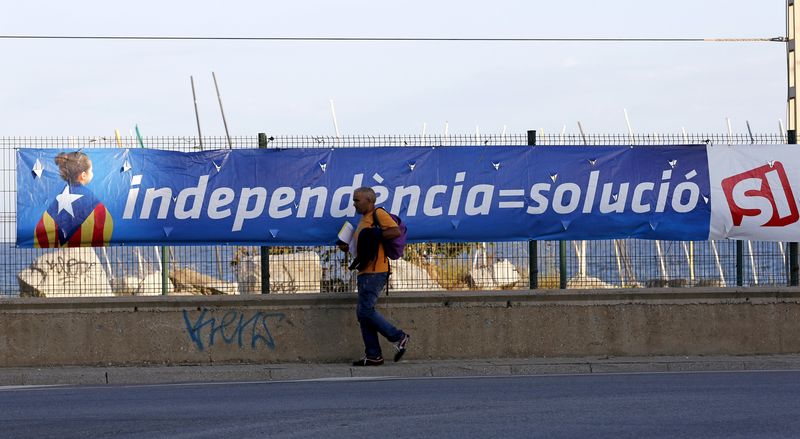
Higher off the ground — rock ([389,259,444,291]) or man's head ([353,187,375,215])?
man's head ([353,187,375,215])

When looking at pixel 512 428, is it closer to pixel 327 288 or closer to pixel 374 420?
pixel 374 420

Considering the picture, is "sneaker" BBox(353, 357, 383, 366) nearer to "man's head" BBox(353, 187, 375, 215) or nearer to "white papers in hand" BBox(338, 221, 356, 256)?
"white papers in hand" BBox(338, 221, 356, 256)

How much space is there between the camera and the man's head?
1364cm

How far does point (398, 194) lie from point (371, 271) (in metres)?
1.71

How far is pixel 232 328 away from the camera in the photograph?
1413 cm

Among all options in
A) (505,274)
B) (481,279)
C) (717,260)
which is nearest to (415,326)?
(481,279)

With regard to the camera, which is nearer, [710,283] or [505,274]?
[710,283]

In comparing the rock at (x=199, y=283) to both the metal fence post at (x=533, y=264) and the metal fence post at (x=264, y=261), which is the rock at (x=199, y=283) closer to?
the metal fence post at (x=264, y=261)

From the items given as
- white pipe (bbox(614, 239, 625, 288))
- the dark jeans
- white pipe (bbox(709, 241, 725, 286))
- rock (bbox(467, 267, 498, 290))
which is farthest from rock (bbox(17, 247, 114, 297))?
white pipe (bbox(709, 241, 725, 286))

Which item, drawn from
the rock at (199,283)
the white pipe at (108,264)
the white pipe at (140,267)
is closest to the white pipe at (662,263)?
the rock at (199,283)

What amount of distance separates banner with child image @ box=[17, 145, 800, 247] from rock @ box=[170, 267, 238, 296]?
0.39m

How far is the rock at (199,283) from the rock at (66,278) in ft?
2.51

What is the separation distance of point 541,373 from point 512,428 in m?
4.77

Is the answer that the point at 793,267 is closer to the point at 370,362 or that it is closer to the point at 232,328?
the point at 370,362
